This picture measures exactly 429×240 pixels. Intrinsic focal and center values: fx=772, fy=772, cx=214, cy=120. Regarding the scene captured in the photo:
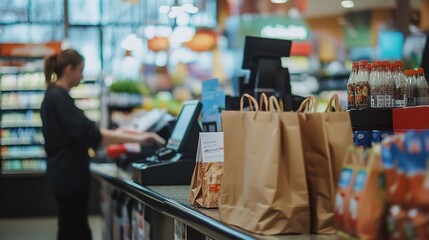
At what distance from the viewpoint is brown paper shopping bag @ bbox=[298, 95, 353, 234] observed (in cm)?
242

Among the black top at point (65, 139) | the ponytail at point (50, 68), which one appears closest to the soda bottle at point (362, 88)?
the black top at point (65, 139)

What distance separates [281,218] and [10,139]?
10.9 meters

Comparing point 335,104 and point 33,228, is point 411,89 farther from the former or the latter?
point 33,228

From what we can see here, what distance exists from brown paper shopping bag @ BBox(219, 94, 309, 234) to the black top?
9.12 ft

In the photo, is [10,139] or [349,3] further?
[349,3]

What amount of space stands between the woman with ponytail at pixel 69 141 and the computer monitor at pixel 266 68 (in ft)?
3.03

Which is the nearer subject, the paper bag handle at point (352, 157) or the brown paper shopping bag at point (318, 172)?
the paper bag handle at point (352, 157)

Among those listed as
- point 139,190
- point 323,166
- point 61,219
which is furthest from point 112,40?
point 323,166

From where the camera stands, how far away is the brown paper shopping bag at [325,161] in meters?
2.42

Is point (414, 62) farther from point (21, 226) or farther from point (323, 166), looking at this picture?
point (323, 166)

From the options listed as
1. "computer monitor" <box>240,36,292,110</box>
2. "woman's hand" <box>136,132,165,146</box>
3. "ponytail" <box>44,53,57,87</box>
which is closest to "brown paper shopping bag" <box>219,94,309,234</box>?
"computer monitor" <box>240,36,292,110</box>

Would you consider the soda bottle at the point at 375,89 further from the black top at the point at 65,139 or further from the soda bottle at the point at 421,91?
the black top at the point at 65,139

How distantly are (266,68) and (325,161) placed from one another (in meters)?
2.41

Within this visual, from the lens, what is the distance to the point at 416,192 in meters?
1.67
